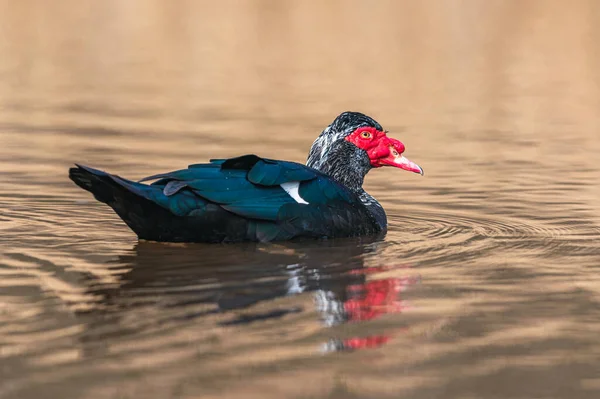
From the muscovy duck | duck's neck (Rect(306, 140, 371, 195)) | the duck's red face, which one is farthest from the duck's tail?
the duck's red face

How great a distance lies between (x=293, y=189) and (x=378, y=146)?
4.76ft

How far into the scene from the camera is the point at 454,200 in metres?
11.3

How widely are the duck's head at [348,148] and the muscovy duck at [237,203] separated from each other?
31 centimetres

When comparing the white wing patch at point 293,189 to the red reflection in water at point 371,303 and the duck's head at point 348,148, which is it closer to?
the red reflection in water at point 371,303

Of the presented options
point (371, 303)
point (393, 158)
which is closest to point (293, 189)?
point (393, 158)

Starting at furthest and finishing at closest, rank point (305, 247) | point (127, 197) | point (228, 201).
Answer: point (305, 247) → point (228, 201) → point (127, 197)

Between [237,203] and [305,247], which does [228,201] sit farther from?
[305,247]

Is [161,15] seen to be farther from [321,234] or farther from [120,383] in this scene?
[120,383]

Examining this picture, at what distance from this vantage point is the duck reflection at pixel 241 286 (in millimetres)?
6758

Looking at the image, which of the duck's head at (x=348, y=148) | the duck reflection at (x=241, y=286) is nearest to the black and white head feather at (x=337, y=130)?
the duck's head at (x=348, y=148)

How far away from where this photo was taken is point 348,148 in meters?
10.3

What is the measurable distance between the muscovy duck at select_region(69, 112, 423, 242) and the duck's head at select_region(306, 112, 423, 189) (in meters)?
0.31

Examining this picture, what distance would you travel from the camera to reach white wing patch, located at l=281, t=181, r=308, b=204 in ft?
30.0

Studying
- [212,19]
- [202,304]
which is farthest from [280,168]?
[212,19]
